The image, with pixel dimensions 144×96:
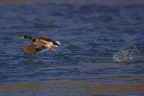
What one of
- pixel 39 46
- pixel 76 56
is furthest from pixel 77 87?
pixel 76 56

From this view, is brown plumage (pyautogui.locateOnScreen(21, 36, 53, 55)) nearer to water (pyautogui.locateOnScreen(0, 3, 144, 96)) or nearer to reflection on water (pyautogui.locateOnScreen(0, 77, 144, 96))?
water (pyautogui.locateOnScreen(0, 3, 144, 96))

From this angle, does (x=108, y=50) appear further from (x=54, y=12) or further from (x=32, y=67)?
(x=54, y=12)

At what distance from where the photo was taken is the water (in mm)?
9680

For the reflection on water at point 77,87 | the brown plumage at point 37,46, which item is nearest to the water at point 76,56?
the reflection on water at point 77,87

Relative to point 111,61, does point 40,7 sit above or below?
above

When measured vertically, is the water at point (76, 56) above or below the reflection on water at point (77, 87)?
above

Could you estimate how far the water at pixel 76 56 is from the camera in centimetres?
968

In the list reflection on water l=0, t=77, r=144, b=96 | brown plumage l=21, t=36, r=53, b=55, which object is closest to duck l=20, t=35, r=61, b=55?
brown plumage l=21, t=36, r=53, b=55

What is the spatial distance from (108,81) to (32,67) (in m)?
1.91

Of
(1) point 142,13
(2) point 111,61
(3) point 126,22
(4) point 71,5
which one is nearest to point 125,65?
(2) point 111,61

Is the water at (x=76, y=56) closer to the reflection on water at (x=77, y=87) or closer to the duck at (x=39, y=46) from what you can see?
the reflection on water at (x=77, y=87)

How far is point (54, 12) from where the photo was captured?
21906mm

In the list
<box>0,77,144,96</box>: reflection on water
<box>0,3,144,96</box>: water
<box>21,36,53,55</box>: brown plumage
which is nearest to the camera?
<box>0,77,144,96</box>: reflection on water

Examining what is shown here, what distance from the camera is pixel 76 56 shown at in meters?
12.6
